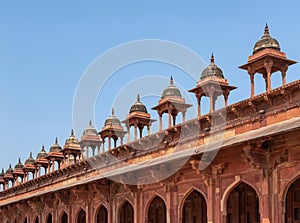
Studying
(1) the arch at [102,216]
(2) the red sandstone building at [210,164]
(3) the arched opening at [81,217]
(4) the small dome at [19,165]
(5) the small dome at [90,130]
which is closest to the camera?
(2) the red sandstone building at [210,164]

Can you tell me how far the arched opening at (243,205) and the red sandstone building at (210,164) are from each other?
30mm

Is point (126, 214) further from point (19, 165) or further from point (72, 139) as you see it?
point (19, 165)

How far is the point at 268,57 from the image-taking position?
55.3 feet

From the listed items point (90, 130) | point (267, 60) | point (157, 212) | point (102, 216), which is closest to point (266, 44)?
point (267, 60)

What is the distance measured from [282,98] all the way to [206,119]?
3256 millimetres

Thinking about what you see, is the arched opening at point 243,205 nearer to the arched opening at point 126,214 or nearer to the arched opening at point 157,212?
the arched opening at point 157,212

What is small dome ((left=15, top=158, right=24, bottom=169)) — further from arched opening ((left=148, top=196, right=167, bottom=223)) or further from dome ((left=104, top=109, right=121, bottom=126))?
arched opening ((left=148, top=196, right=167, bottom=223))

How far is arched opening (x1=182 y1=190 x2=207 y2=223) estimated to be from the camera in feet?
64.8

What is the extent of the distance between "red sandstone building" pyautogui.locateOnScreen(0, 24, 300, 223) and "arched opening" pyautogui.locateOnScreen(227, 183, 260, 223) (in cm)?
3

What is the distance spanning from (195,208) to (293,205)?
5.16 m

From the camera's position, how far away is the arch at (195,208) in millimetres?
19763

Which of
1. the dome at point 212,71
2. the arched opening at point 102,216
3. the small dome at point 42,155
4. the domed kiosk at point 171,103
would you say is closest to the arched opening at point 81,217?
the arched opening at point 102,216

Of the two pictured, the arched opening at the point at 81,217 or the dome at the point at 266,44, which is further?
the arched opening at the point at 81,217

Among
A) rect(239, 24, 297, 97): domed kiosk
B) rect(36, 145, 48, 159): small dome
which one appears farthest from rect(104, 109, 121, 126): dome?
rect(239, 24, 297, 97): domed kiosk
